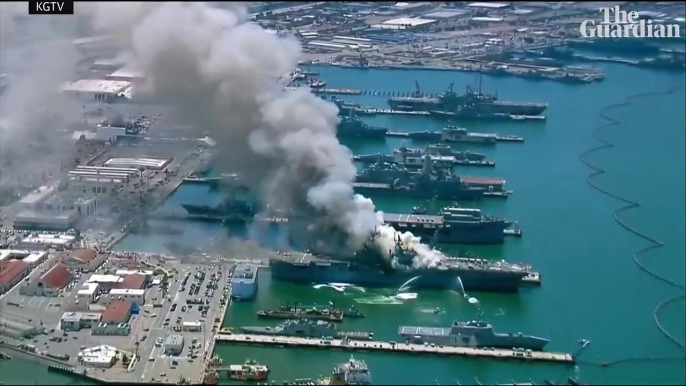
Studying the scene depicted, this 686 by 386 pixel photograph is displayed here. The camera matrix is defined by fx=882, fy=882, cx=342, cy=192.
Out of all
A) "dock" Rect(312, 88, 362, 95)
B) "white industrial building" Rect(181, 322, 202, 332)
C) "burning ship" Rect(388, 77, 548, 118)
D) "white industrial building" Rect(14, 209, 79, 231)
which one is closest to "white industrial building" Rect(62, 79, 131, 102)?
"white industrial building" Rect(14, 209, 79, 231)

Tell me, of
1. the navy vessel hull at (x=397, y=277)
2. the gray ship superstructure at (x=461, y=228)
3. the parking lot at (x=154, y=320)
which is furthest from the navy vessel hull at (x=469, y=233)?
the parking lot at (x=154, y=320)

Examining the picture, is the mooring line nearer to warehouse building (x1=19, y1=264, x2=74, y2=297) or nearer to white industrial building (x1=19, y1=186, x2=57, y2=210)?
warehouse building (x1=19, y1=264, x2=74, y2=297)

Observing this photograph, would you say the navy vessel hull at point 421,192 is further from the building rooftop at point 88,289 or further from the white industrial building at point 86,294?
the white industrial building at point 86,294

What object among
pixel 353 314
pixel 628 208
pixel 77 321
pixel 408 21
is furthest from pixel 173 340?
pixel 408 21

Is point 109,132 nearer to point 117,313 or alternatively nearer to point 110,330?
point 117,313

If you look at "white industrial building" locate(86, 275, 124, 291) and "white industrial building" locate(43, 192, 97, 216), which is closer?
"white industrial building" locate(86, 275, 124, 291)

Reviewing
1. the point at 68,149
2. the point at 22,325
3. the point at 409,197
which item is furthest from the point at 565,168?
the point at 22,325
